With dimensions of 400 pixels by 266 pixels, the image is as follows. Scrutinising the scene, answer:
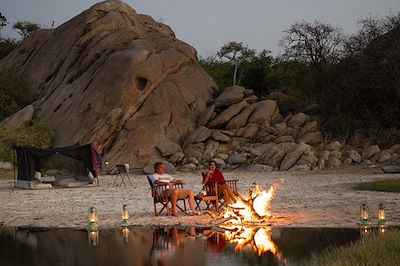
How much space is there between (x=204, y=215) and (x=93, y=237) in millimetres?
3733

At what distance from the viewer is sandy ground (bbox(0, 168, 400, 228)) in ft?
49.3

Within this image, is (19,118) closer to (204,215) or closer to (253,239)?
(204,215)

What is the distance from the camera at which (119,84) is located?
3962 centimetres

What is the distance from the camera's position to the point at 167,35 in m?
45.6

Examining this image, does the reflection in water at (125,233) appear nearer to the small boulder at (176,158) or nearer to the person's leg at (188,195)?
the person's leg at (188,195)

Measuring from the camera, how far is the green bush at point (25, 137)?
3741 cm

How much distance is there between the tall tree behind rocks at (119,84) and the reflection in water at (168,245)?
75.5ft

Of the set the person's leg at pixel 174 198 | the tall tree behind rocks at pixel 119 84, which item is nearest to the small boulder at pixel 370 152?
the tall tree behind rocks at pixel 119 84

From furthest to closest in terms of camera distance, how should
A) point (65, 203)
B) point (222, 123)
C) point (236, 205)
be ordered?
point (222, 123) → point (65, 203) → point (236, 205)

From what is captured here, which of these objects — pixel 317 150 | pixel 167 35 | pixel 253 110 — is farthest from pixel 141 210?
pixel 167 35

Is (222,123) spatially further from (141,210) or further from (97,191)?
(141,210)

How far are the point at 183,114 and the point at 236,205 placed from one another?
25.8 m

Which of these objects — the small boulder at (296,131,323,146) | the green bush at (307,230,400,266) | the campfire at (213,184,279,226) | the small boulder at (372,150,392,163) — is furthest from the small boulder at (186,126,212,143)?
the green bush at (307,230,400,266)

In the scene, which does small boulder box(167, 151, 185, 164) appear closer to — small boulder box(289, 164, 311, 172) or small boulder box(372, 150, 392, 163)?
small boulder box(289, 164, 311, 172)
